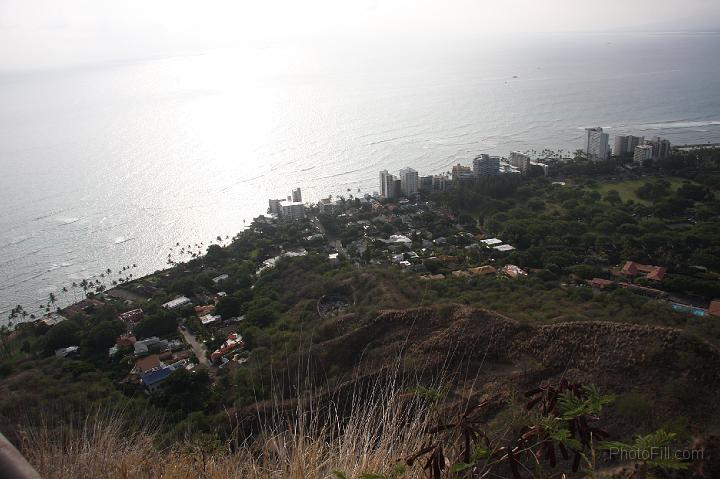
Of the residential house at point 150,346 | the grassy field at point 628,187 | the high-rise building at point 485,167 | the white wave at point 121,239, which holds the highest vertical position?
the high-rise building at point 485,167

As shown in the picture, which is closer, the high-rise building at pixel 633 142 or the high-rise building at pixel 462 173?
the high-rise building at pixel 462 173

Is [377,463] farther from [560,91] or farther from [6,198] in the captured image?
[560,91]

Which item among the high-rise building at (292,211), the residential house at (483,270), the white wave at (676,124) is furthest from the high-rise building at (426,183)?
the white wave at (676,124)

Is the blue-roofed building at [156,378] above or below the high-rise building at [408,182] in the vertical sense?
below

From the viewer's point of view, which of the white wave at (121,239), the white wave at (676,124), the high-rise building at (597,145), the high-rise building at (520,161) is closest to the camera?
the white wave at (121,239)

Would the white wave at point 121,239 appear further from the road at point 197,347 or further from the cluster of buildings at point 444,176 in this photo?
the cluster of buildings at point 444,176

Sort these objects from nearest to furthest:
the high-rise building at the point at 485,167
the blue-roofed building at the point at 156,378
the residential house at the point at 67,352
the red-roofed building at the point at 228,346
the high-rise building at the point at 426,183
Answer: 1. the blue-roofed building at the point at 156,378
2. the red-roofed building at the point at 228,346
3. the residential house at the point at 67,352
4. the high-rise building at the point at 426,183
5. the high-rise building at the point at 485,167
